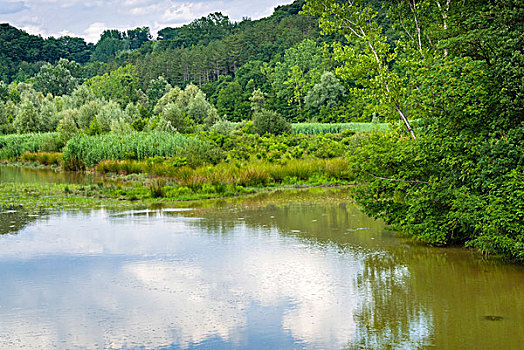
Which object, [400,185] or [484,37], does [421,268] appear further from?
[484,37]

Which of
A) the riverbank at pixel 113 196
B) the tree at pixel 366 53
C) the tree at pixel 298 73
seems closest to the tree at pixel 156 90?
the tree at pixel 298 73

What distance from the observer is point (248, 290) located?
7992 mm

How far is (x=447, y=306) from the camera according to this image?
7.19 meters

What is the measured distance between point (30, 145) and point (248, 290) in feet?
130

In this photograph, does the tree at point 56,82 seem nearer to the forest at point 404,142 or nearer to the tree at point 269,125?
the forest at point 404,142

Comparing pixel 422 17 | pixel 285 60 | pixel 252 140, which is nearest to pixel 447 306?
pixel 422 17

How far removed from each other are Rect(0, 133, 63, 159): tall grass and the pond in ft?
101

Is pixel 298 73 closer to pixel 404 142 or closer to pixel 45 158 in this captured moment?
pixel 45 158

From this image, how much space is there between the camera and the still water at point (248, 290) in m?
6.24

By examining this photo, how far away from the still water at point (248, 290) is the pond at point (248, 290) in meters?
0.02

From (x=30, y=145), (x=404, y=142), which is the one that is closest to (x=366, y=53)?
(x=404, y=142)

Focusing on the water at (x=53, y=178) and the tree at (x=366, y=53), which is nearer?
the tree at (x=366, y=53)

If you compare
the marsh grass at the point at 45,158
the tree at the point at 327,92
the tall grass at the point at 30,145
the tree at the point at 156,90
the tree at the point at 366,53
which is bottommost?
the marsh grass at the point at 45,158

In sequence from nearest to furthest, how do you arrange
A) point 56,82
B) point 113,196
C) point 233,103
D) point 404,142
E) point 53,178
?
point 404,142
point 113,196
point 53,178
point 233,103
point 56,82
